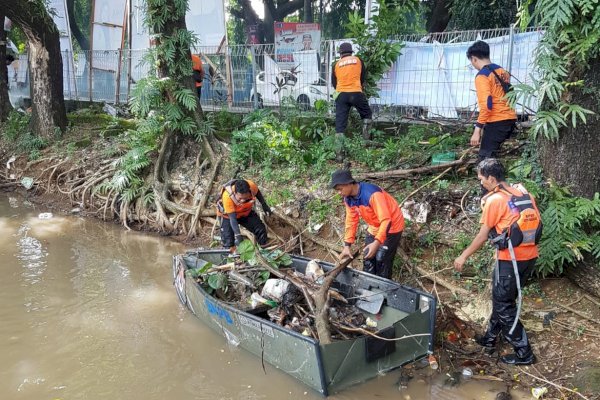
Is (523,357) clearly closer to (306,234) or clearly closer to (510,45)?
(306,234)

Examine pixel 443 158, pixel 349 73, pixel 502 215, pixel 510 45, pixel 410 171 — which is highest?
pixel 510 45

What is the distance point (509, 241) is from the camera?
14.4 ft

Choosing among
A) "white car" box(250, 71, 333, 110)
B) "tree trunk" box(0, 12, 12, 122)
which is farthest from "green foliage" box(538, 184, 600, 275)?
"tree trunk" box(0, 12, 12, 122)

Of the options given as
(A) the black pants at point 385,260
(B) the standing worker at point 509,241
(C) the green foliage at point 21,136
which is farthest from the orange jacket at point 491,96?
(C) the green foliage at point 21,136

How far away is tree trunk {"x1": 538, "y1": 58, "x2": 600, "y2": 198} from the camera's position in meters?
4.98

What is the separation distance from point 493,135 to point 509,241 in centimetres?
199

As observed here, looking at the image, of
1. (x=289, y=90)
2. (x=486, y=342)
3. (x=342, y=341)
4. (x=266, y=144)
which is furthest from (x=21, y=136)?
(x=486, y=342)

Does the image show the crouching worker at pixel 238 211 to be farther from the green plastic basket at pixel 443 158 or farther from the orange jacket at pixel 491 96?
the orange jacket at pixel 491 96

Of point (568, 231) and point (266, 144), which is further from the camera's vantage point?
point (266, 144)

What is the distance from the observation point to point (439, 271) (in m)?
5.86

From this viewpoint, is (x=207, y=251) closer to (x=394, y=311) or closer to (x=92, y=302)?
(x=92, y=302)

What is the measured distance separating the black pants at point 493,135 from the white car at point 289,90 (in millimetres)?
4458

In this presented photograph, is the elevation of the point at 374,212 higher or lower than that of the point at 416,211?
higher

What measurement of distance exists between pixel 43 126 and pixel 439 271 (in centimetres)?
1069
